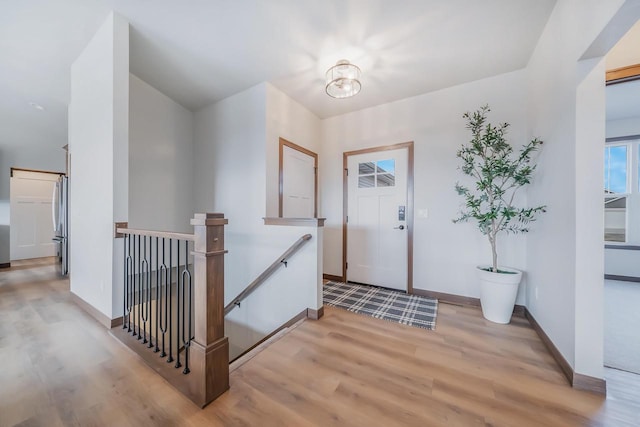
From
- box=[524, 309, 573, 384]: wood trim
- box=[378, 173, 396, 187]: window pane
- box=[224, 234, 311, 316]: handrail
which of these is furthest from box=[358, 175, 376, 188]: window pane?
box=[524, 309, 573, 384]: wood trim

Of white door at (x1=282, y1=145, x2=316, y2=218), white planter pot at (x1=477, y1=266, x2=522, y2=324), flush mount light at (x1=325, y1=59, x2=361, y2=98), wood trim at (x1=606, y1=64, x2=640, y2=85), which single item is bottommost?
white planter pot at (x1=477, y1=266, x2=522, y2=324)

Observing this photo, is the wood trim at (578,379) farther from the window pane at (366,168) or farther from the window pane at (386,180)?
the window pane at (366,168)

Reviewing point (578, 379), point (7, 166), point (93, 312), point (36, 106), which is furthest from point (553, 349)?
point (7, 166)

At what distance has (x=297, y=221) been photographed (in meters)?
2.71

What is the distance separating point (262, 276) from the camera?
2916 mm

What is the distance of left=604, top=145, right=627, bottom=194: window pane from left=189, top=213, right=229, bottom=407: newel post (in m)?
6.35

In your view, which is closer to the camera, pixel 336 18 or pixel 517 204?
pixel 336 18

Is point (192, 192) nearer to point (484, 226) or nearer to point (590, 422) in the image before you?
point (484, 226)

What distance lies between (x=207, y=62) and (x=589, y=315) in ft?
13.6

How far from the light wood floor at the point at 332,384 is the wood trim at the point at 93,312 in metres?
0.07

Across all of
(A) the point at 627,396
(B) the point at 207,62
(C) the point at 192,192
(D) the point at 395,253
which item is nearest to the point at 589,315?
(A) the point at 627,396

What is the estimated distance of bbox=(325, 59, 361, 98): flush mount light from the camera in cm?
250

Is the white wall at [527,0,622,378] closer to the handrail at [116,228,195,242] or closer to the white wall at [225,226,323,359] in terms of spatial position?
the white wall at [225,226,323,359]

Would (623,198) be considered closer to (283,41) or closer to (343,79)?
(343,79)
